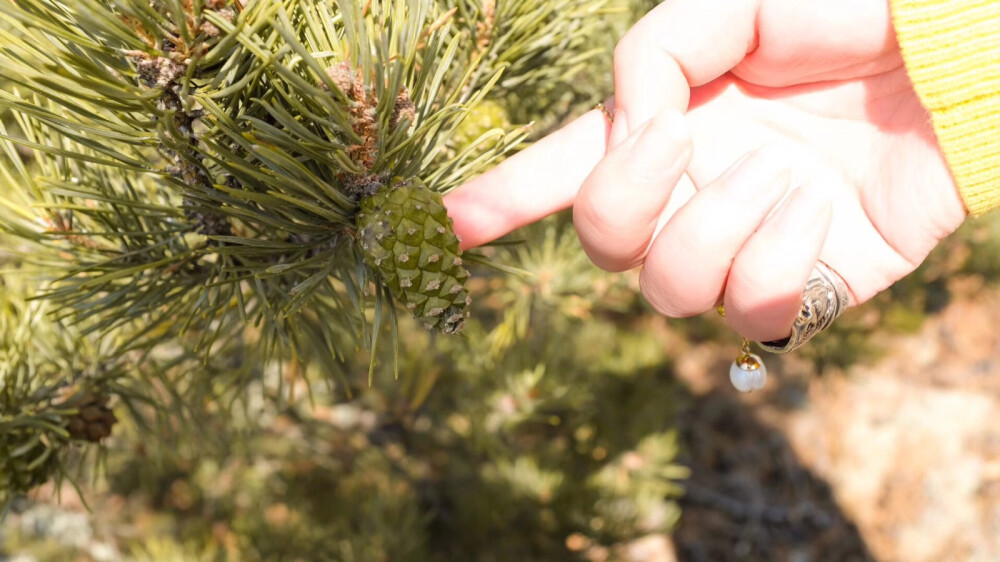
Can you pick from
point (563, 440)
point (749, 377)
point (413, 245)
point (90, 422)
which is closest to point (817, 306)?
point (749, 377)

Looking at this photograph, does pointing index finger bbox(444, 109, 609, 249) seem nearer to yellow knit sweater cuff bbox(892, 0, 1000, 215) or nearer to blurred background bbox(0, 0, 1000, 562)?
blurred background bbox(0, 0, 1000, 562)

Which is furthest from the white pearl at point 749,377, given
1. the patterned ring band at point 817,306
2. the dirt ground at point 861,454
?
the dirt ground at point 861,454

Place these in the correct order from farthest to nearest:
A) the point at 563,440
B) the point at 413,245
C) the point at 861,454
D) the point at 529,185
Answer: the point at 861,454 < the point at 563,440 < the point at 529,185 < the point at 413,245

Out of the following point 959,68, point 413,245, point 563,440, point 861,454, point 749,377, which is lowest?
point 861,454

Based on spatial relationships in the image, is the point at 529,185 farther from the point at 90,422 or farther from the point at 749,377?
the point at 90,422

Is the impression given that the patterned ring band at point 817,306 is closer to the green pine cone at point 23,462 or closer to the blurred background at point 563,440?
the blurred background at point 563,440

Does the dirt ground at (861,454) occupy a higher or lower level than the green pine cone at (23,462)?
lower
